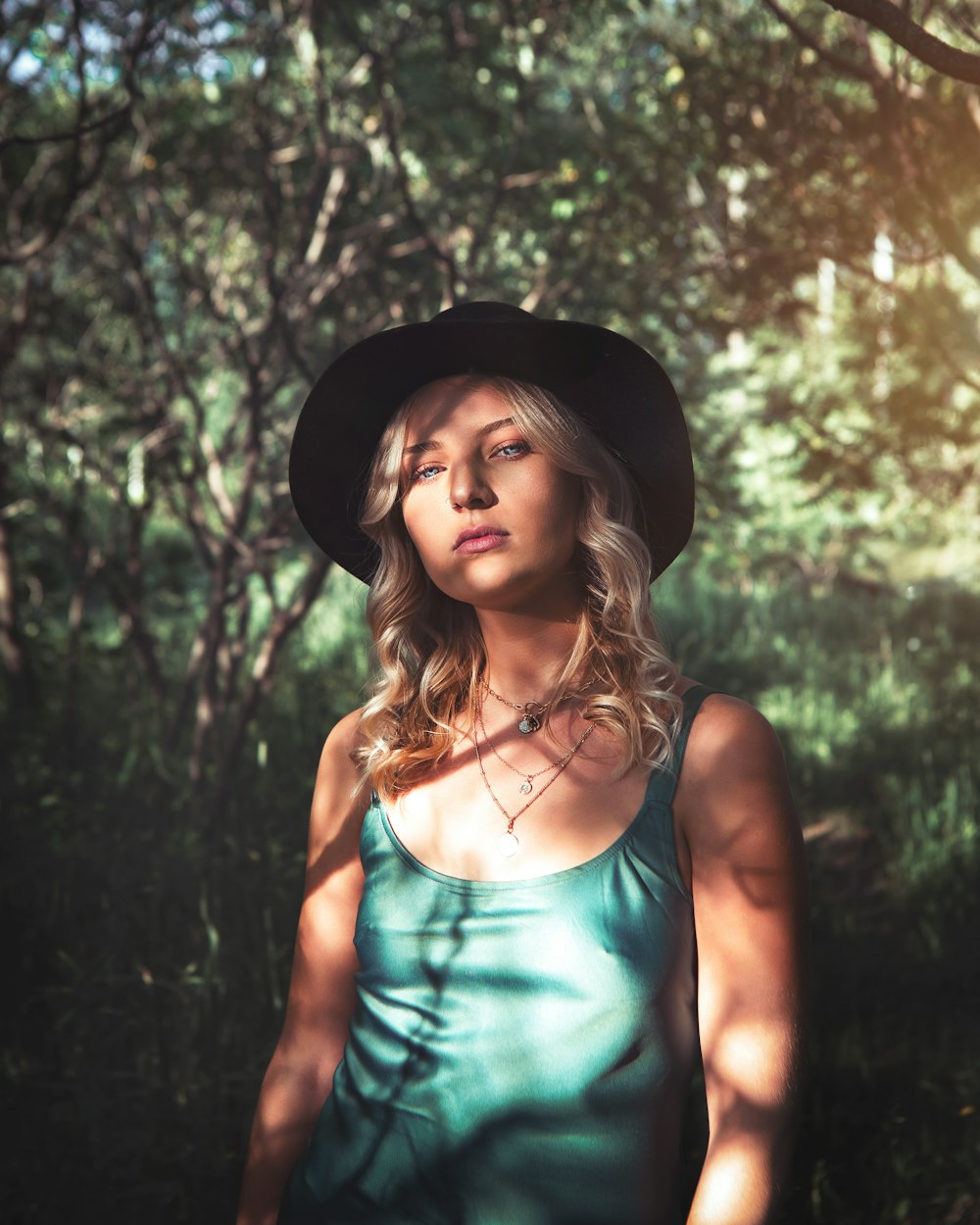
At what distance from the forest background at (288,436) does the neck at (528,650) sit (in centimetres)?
44

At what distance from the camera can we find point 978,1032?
3.28 m

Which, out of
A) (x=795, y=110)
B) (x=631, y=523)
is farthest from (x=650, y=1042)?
(x=795, y=110)

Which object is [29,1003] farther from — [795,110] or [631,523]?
[795,110]

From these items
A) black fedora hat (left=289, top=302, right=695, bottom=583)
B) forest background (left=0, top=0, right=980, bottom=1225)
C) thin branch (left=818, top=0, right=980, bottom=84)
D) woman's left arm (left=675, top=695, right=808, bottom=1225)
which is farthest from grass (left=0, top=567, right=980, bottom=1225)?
thin branch (left=818, top=0, right=980, bottom=84)

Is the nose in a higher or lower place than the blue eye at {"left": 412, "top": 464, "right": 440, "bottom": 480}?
lower

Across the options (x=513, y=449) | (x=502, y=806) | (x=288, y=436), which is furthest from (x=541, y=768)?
(x=288, y=436)

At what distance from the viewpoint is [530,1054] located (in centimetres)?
142

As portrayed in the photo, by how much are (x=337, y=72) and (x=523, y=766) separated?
17.6 feet

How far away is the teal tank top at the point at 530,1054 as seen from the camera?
1410mm

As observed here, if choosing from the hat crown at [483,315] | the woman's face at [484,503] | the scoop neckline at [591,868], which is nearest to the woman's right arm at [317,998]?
the scoop neckline at [591,868]

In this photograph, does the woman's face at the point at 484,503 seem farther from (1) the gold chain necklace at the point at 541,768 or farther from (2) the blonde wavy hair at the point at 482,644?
(1) the gold chain necklace at the point at 541,768

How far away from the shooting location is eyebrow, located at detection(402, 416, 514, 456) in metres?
1.59

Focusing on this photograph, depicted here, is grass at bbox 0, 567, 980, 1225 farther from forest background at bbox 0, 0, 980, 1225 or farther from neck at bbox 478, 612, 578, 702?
neck at bbox 478, 612, 578, 702

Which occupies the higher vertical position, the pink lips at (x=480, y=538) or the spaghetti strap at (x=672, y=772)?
the pink lips at (x=480, y=538)
